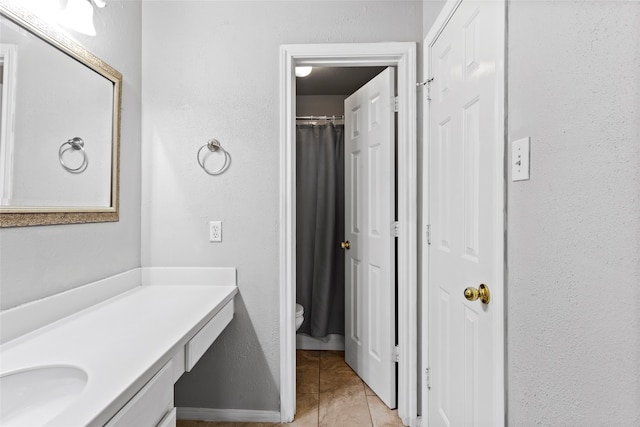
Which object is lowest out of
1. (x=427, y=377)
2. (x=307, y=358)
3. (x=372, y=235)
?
(x=307, y=358)

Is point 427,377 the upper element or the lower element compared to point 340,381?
upper

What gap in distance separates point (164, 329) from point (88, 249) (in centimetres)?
62

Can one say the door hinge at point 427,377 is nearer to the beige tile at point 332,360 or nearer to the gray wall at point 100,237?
the beige tile at point 332,360

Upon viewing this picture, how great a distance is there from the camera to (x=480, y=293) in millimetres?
1114

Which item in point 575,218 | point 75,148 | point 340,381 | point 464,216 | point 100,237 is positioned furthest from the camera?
point 340,381

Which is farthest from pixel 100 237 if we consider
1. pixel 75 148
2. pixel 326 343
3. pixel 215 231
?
pixel 326 343

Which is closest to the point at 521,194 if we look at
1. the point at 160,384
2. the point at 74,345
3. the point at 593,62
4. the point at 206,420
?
the point at 593,62

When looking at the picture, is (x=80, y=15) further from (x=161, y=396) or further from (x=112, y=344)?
(x=161, y=396)

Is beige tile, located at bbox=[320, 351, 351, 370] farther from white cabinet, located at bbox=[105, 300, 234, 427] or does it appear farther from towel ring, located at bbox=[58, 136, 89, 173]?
towel ring, located at bbox=[58, 136, 89, 173]

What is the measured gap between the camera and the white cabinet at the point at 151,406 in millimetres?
776

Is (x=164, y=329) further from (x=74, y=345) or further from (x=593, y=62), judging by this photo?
(x=593, y=62)

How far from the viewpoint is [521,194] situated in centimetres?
92

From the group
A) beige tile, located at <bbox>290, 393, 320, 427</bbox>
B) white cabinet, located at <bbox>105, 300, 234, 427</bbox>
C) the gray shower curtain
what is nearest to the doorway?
the gray shower curtain

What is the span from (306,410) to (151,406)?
4.21 ft
